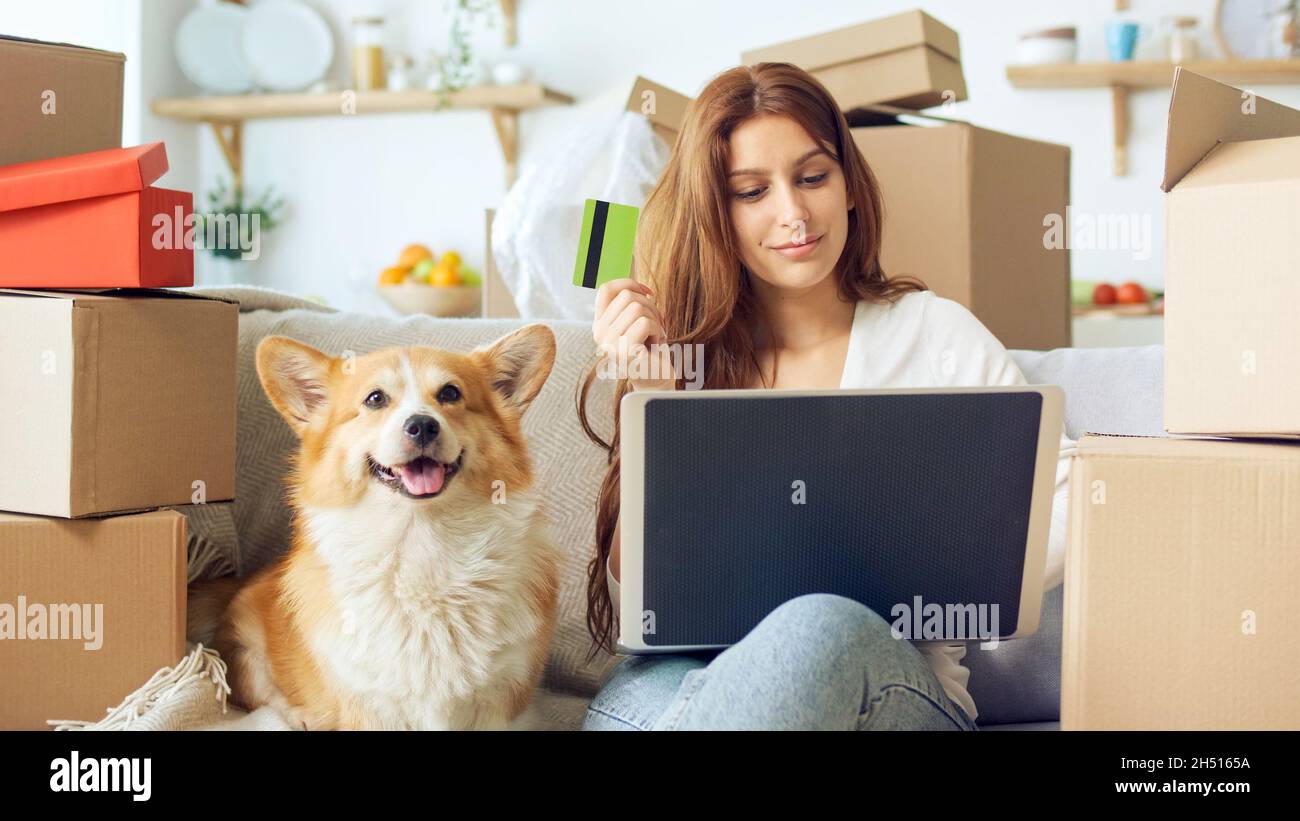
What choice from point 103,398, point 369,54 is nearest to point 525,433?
point 103,398

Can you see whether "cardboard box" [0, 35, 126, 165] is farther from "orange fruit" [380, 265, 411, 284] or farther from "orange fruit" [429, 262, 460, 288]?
"orange fruit" [380, 265, 411, 284]

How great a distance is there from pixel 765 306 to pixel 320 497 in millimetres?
594

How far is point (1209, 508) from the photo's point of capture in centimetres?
86

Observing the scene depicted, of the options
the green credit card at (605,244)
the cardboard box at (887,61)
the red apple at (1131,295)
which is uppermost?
the cardboard box at (887,61)

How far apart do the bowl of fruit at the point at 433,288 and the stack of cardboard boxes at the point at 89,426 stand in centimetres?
228

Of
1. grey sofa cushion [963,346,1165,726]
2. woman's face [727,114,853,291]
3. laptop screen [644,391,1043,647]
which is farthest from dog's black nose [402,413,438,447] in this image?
grey sofa cushion [963,346,1165,726]

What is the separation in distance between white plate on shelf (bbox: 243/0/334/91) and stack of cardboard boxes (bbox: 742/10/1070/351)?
230cm

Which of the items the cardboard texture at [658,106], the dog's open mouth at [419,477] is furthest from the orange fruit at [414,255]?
the dog's open mouth at [419,477]

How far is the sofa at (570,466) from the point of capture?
1.39 m

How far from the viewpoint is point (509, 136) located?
12.2 ft

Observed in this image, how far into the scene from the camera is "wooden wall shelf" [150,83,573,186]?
3602 mm

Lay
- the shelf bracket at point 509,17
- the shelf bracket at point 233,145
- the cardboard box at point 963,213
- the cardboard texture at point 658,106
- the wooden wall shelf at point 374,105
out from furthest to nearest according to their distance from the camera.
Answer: the shelf bracket at point 233,145 < the shelf bracket at point 509,17 < the wooden wall shelf at point 374,105 < the cardboard texture at point 658,106 < the cardboard box at point 963,213

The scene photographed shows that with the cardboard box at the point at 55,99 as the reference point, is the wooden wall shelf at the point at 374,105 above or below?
above

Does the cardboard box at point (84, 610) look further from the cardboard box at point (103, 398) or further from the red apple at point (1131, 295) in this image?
the red apple at point (1131, 295)
